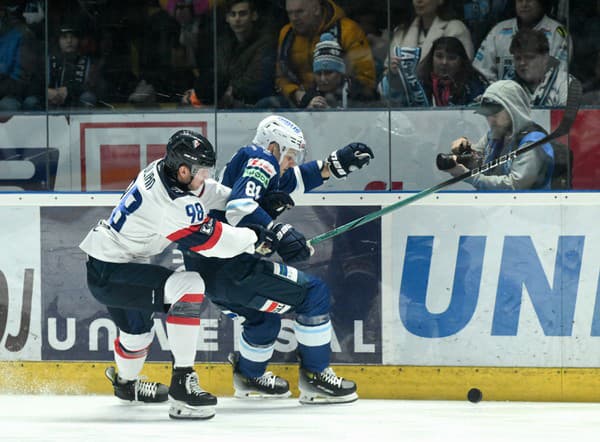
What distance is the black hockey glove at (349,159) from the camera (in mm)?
5184

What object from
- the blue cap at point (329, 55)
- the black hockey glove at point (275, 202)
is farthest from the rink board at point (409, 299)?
the blue cap at point (329, 55)

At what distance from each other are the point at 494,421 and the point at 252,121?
1661 mm

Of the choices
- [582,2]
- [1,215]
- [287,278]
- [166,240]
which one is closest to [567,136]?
[582,2]

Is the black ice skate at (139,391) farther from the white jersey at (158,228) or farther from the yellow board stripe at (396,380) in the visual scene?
the white jersey at (158,228)

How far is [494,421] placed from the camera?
4652mm

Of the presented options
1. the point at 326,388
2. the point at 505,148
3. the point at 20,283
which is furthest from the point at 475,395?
the point at 20,283

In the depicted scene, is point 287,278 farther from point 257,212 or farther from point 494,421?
point 494,421

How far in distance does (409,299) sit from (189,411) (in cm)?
107

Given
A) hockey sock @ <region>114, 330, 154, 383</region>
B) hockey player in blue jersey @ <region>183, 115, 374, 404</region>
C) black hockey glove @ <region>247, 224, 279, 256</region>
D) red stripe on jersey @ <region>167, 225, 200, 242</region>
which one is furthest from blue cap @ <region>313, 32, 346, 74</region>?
hockey sock @ <region>114, 330, 154, 383</region>

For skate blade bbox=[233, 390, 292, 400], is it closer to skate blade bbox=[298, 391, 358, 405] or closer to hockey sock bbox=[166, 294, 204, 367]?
skate blade bbox=[298, 391, 358, 405]

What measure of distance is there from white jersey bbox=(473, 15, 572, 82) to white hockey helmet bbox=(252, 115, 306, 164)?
0.80 metres

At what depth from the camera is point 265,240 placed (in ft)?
15.8

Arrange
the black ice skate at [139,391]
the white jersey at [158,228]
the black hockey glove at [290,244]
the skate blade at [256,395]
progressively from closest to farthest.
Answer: the white jersey at [158,228]
the black hockey glove at [290,244]
the black ice skate at [139,391]
the skate blade at [256,395]

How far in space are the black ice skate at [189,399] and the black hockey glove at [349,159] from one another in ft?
3.38
